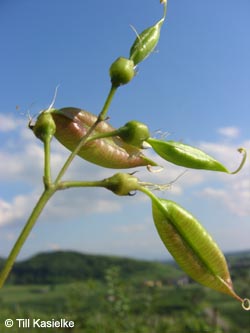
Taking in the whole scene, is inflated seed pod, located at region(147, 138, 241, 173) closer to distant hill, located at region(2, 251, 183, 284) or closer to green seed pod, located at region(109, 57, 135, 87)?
green seed pod, located at region(109, 57, 135, 87)

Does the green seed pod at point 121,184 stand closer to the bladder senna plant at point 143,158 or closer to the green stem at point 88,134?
the bladder senna plant at point 143,158

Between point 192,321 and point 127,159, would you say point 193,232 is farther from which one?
point 192,321

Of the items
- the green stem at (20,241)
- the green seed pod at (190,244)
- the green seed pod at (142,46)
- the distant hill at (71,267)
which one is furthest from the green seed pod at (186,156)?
the distant hill at (71,267)

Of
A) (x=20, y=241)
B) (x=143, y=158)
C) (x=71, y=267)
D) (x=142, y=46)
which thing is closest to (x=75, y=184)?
(x=20, y=241)

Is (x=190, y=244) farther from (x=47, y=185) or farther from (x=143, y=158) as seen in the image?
(x=47, y=185)

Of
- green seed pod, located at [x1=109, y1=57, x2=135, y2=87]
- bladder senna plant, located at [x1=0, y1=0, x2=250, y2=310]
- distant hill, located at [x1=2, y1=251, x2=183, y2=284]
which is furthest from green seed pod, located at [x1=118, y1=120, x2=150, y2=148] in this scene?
distant hill, located at [x1=2, y1=251, x2=183, y2=284]

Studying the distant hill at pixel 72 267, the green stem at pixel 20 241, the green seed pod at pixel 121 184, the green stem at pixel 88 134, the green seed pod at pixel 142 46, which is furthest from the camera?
the distant hill at pixel 72 267
